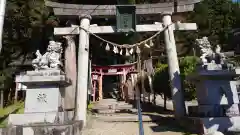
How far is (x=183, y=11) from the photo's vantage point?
9320 mm

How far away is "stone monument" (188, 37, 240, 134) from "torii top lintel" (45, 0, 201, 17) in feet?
10.2

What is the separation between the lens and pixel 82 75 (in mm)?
8141

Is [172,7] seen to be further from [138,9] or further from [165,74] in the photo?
[165,74]

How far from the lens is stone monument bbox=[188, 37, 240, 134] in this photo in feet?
19.4

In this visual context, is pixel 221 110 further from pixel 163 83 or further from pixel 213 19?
pixel 213 19

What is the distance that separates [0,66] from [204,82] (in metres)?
14.7

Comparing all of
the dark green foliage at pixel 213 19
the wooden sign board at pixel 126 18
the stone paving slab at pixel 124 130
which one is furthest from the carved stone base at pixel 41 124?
the dark green foliage at pixel 213 19

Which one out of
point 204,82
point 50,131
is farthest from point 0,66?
point 204,82

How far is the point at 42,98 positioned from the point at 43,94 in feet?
0.40

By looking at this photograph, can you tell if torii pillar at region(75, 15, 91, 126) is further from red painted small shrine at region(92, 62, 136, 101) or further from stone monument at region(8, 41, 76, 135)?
red painted small shrine at region(92, 62, 136, 101)

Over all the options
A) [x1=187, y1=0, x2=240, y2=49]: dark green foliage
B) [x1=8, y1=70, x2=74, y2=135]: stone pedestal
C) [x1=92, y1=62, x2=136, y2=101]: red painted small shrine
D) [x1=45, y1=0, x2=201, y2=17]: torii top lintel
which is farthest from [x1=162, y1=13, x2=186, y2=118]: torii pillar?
[x1=187, y1=0, x2=240, y2=49]: dark green foliage

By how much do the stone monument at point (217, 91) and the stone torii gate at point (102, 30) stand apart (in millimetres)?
1519

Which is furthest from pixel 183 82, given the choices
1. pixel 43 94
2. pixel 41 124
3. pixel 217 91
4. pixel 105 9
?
pixel 41 124

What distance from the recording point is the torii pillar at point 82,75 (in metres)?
7.82
